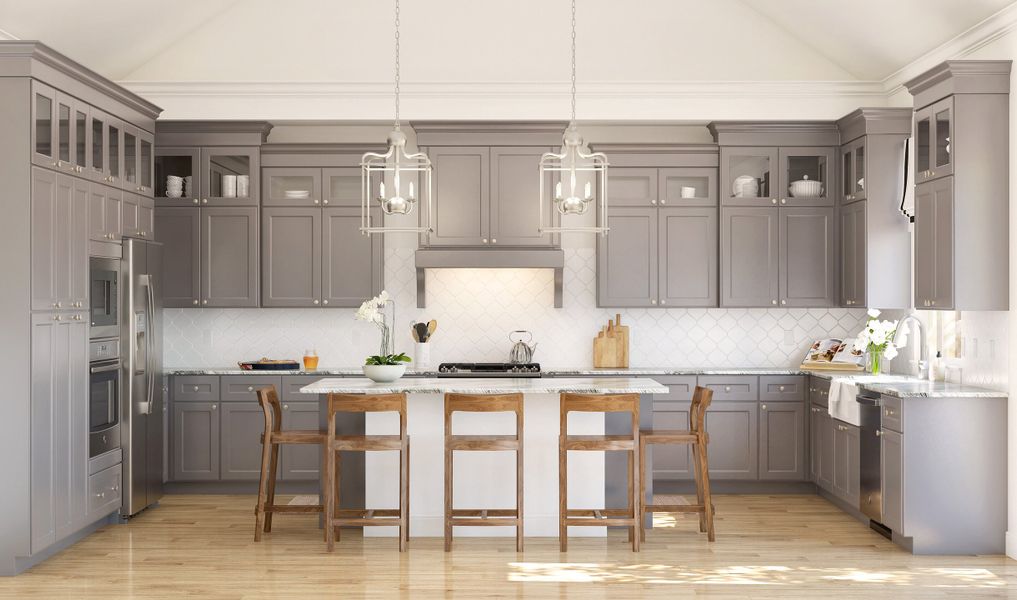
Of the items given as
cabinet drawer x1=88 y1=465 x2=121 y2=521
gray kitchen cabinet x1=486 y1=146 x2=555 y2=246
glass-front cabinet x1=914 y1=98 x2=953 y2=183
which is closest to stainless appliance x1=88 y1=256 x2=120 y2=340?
cabinet drawer x1=88 y1=465 x2=121 y2=521

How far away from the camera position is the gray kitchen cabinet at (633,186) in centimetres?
726

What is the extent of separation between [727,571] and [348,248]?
Answer: 3.91 m

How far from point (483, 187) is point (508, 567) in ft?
10.7

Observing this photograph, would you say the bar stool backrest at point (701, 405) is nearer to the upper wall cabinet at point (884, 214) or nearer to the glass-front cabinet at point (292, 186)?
the upper wall cabinet at point (884, 214)

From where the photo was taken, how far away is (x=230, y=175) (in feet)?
23.6

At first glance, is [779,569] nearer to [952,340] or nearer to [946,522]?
[946,522]

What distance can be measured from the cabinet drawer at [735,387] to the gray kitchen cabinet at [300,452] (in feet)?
10.0

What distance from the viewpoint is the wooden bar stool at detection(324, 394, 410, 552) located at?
202 inches

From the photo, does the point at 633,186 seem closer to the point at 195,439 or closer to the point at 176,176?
the point at 176,176

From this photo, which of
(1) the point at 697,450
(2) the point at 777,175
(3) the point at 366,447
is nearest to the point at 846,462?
(1) the point at 697,450

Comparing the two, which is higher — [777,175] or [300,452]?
[777,175]

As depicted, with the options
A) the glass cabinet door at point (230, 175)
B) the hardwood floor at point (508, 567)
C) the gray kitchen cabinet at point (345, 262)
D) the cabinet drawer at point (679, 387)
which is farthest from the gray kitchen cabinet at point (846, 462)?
the glass cabinet door at point (230, 175)

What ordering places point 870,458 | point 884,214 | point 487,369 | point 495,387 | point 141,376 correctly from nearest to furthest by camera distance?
point 495,387
point 870,458
point 141,376
point 884,214
point 487,369

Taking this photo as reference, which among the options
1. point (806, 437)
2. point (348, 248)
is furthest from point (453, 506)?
point (806, 437)
